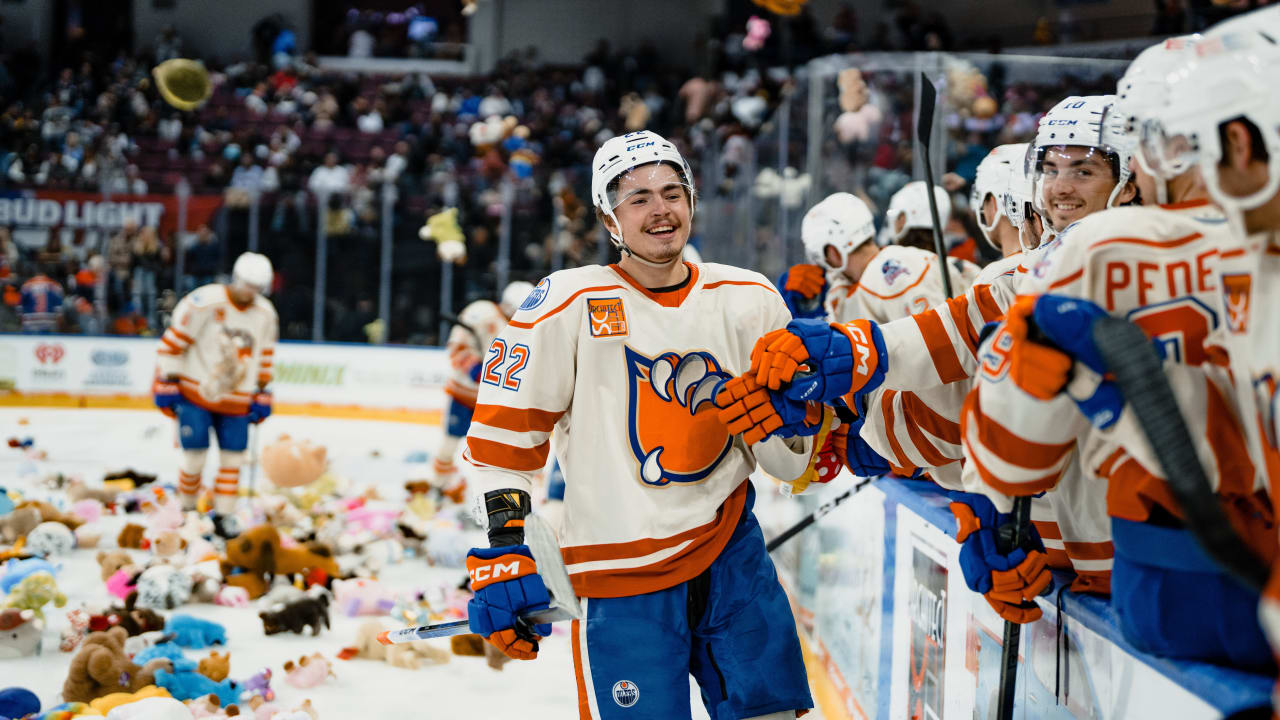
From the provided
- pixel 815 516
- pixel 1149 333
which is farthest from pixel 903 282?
pixel 1149 333

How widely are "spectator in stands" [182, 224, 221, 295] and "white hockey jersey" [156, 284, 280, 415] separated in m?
5.03

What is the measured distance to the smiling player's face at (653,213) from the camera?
7.30ft

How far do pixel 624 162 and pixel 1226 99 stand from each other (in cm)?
123

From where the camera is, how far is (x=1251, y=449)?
1.30 m

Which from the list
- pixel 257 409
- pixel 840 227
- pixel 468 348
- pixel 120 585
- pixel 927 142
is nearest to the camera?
pixel 927 142

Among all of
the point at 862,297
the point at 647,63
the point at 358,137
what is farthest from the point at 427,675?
the point at 647,63

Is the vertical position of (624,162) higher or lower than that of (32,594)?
higher

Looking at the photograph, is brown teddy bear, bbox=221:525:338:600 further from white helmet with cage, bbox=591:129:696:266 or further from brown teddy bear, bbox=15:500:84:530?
white helmet with cage, bbox=591:129:696:266

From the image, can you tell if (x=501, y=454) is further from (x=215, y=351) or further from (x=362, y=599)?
(x=215, y=351)

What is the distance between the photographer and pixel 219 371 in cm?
655

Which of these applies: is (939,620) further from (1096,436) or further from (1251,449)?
(1251,449)

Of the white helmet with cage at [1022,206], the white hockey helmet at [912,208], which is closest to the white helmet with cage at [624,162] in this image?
the white helmet with cage at [1022,206]

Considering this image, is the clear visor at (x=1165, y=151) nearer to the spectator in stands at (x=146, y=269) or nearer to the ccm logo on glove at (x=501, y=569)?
the ccm logo on glove at (x=501, y=569)

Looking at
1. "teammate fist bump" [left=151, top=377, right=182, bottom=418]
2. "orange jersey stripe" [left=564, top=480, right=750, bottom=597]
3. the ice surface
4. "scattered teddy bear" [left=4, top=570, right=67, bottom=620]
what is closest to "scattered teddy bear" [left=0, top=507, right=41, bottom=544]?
the ice surface
